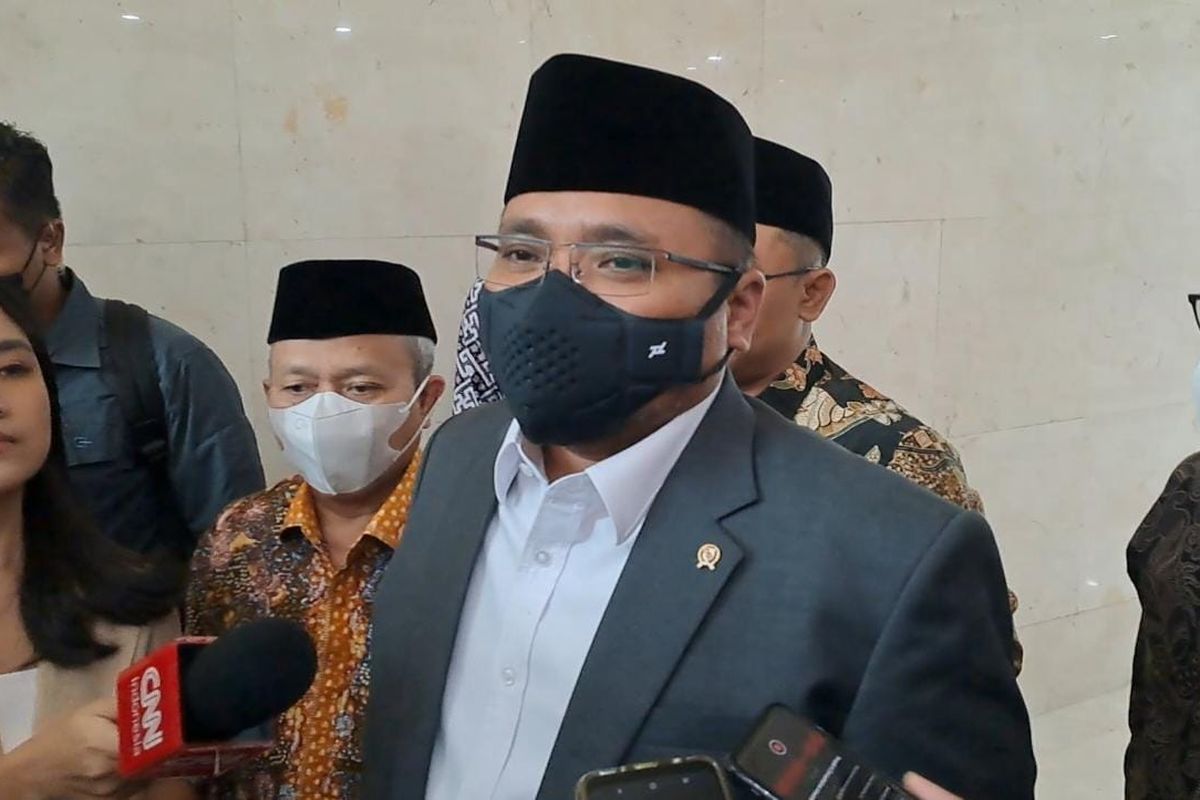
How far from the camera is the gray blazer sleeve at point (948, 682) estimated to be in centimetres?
97

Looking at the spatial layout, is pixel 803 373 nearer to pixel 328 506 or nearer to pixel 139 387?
pixel 328 506

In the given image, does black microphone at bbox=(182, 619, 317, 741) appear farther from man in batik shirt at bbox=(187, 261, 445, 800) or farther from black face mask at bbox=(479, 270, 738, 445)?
man in batik shirt at bbox=(187, 261, 445, 800)

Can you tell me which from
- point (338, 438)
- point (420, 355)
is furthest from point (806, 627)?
point (420, 355)

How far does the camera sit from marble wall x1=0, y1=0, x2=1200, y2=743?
8.01ft

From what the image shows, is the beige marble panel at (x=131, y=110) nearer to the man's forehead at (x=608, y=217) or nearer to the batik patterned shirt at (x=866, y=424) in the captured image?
the batik patterned shirt at (x=866, y=424)

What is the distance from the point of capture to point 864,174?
3.44 m

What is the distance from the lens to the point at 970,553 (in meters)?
1.00

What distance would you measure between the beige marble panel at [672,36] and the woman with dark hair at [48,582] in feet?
5.97

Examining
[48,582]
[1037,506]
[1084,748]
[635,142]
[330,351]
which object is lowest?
[1084,748]

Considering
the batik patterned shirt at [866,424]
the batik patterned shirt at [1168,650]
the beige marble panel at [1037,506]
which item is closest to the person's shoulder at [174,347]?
the batik patterned shirt at [866,424]

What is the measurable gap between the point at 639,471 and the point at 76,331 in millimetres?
1418

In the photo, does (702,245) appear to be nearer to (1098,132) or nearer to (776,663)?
(776,663)

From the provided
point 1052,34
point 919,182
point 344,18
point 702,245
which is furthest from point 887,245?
point 702,245

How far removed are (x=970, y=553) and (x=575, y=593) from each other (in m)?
0.40
